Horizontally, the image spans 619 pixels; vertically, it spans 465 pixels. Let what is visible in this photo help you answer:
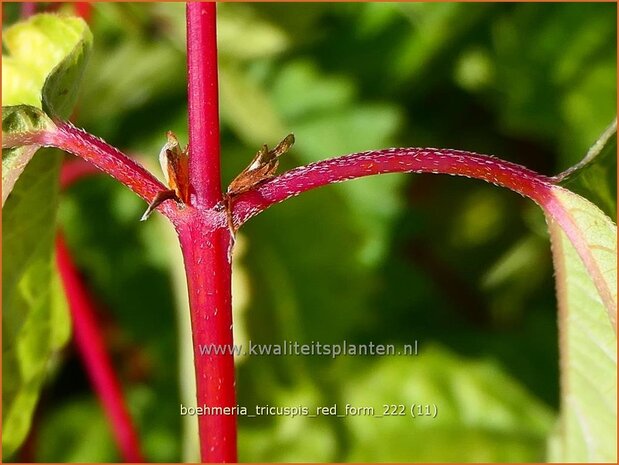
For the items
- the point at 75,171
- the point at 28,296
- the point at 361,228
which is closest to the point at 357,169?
the point at 28,296

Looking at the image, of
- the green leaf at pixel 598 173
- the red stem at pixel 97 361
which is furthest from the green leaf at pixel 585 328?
the red stem at pixel 97 361

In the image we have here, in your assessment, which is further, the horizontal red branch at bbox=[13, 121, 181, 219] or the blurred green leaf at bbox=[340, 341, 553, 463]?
the blurred green leaf at bbox=[340, 341, 553, 463]

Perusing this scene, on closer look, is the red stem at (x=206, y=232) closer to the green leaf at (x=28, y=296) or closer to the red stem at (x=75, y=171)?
the green leaf at (x=28, y=296)

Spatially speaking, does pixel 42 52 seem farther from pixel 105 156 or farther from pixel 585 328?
pixel 585 328

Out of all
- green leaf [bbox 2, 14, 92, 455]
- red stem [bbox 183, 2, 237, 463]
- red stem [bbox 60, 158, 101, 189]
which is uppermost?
red stem [bbox 60, 158, 101, 189]

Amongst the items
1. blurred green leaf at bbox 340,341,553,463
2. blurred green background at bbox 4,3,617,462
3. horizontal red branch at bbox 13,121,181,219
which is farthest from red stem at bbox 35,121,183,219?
blurred green leaf at bbox 340,341,553,463

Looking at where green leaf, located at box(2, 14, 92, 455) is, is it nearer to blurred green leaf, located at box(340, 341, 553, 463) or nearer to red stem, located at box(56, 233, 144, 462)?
red stem, located at box(56, 233, 144, 462)

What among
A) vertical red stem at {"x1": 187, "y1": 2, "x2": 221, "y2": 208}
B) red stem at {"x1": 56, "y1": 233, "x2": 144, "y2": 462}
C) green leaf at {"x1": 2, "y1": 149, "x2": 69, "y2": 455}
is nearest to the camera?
vertical red stem at {"x1": 187, "y1": 2, "x2": 221, "y2": 208}

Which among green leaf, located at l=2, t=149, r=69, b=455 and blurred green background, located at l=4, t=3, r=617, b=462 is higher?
blurred green background, located at l=4, t=3, r=617, b=462
